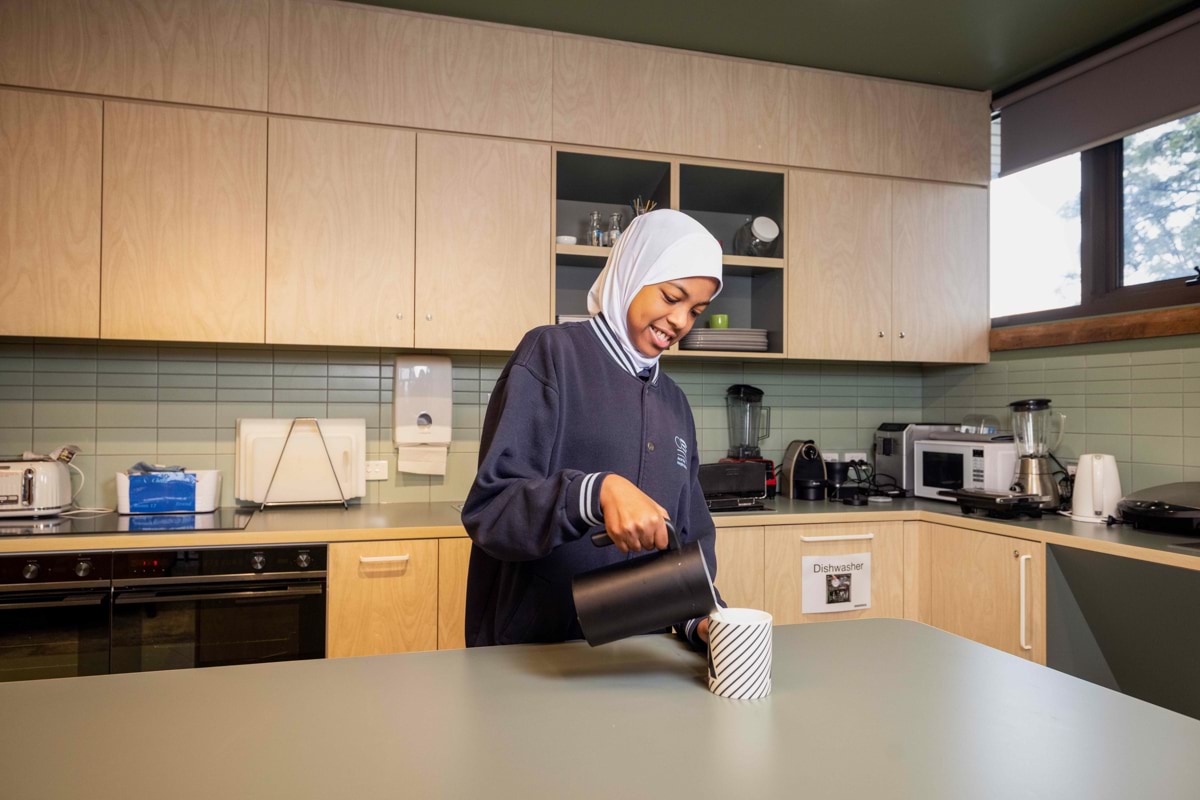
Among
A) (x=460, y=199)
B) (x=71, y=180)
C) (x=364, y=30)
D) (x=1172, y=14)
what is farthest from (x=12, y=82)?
(x=1172, y=14)

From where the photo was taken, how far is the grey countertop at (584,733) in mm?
728

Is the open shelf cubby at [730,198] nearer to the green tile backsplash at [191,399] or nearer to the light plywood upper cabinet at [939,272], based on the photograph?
the light plywood upper cabinet at [939,272]

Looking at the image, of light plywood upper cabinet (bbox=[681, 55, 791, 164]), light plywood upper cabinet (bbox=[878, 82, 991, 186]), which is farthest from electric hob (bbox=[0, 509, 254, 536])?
light plywood upper cabinet (bbox=[878, 82, 991, 186])

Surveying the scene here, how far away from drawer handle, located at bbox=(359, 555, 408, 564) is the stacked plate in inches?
49.0

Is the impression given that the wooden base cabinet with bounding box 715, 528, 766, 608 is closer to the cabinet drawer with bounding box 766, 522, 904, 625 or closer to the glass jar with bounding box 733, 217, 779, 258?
the cabinet drawer with bounding box 766, 522, 904, 625

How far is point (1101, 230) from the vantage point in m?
2.87

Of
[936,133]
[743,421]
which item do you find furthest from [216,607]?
[936,133]

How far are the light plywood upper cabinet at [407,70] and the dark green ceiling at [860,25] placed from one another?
9cm

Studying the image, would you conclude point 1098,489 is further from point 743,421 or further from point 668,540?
point 668,540

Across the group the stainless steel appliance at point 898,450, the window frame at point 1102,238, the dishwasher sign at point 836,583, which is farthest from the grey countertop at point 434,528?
the window frame at point 1102,238

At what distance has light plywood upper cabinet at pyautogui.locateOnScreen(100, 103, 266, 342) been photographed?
93.0 inches

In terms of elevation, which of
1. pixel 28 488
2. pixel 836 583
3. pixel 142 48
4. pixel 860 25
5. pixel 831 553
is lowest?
pixel 836 583

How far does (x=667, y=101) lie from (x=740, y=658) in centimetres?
233

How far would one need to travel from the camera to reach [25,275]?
2301mm
